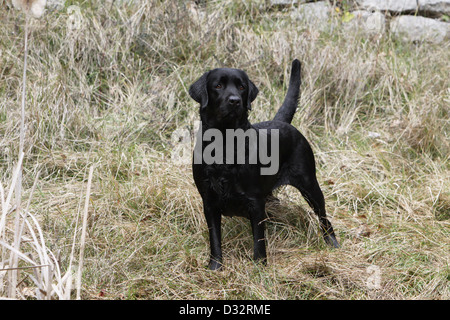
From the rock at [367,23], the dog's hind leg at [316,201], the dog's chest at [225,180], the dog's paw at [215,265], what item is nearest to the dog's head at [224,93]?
the dog's chest at [225,180]

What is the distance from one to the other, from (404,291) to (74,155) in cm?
251

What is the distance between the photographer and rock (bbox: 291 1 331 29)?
5379 mm

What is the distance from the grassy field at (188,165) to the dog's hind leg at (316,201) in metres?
0.07

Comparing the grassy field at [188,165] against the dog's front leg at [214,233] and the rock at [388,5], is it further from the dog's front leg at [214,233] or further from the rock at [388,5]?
the rock at [388,5]

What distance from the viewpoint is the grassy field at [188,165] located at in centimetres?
268

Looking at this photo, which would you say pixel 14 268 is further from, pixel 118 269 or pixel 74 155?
pixel 74 155

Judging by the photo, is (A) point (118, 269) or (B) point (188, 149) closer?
(A) point (118, 269)

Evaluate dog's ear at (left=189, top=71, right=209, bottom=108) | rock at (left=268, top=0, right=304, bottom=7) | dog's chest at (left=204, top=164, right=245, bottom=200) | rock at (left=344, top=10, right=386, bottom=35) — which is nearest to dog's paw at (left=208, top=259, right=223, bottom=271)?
dog's chest at (left=204, top=164, right=245, bottom=200)

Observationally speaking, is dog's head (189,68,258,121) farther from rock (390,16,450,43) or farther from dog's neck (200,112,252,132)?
rock (390,16,450,43)

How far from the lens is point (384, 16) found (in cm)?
565

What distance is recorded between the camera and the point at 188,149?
4047 millimetres

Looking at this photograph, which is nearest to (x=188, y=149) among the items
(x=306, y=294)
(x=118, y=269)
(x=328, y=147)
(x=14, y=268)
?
(x=328, y=147)

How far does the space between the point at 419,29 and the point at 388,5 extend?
0.42 m

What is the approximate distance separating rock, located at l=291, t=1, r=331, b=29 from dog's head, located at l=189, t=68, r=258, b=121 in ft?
9.12
